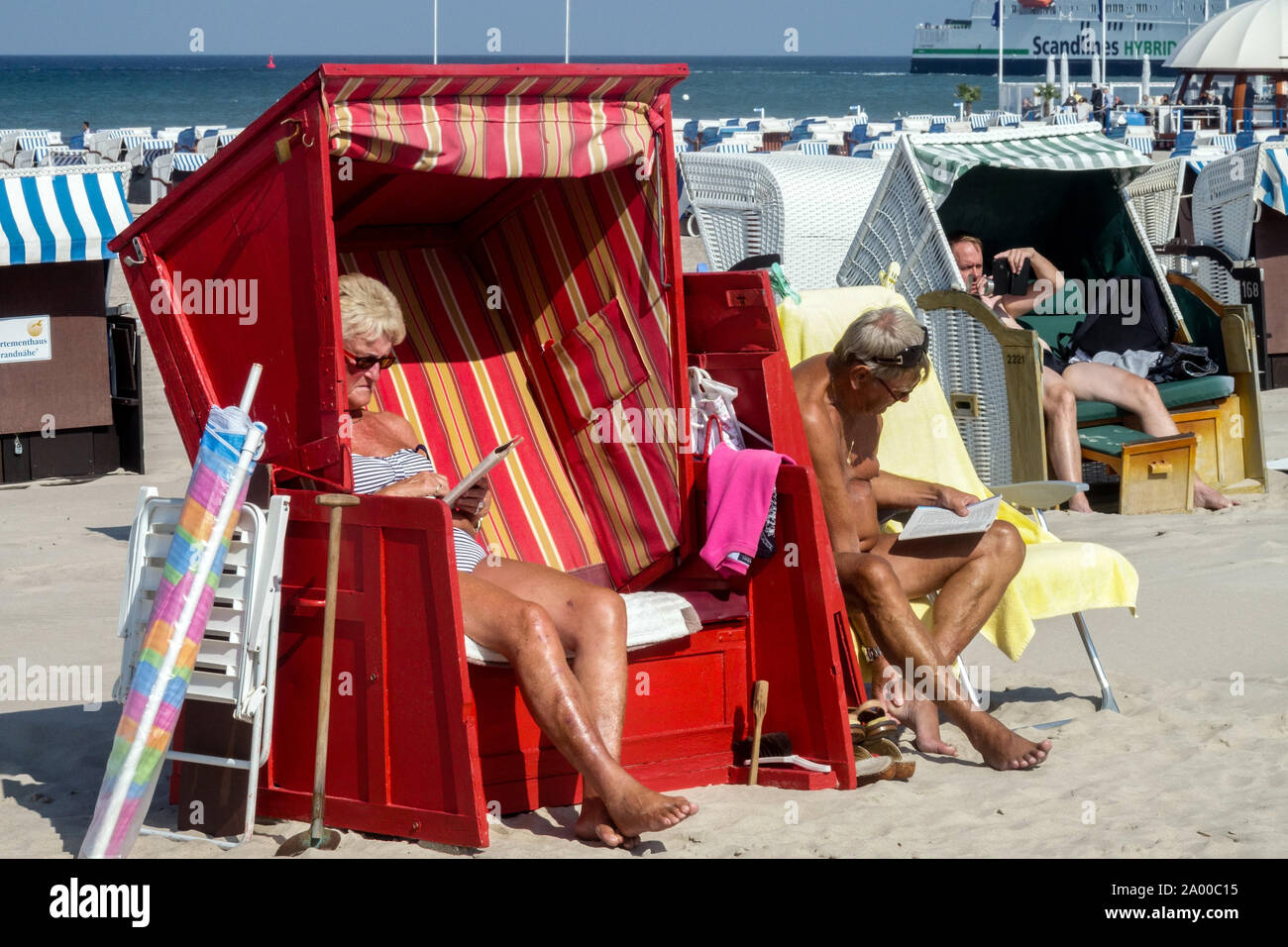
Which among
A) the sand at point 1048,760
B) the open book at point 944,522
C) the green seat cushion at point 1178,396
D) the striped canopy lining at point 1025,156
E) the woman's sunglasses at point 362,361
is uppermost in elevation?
the striped canopy lining at point 1025,156

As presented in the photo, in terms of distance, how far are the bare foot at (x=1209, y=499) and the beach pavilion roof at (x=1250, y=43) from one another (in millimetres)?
21202

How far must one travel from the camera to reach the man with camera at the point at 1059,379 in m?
7.42

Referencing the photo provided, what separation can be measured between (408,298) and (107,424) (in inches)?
172

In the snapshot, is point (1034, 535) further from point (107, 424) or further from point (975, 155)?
point (107, 424)

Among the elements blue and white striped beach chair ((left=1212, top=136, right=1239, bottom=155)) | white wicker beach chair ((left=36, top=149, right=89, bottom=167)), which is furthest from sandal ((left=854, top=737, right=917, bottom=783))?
white wicker beach chair ((left=36, top=149, right=89, bottom=167))

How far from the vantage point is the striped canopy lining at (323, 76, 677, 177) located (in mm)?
3629

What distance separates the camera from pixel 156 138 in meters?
26.3

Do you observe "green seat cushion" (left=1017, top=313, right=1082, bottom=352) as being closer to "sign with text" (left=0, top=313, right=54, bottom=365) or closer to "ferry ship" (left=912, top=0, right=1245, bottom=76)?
"sign with text" (left=0, top=313, right=54, bottom=365)

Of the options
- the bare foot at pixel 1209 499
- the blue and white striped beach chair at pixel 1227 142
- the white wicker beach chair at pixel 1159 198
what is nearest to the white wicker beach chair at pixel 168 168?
the blue and white striped beach chair at pixel 1227 142

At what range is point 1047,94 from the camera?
127 ft

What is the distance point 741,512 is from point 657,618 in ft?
1.23

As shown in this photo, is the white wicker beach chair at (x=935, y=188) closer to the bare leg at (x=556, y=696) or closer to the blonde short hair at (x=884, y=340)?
the blonde short hair at (x=884, y=340)

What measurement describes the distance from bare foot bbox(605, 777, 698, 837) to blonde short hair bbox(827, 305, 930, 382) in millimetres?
1526

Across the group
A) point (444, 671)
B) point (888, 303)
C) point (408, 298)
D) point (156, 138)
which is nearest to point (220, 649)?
point (444, 671)
